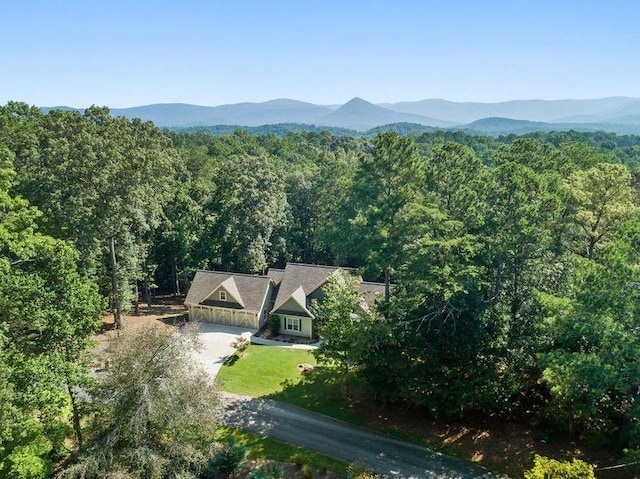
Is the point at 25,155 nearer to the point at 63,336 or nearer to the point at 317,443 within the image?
the point at 63,336

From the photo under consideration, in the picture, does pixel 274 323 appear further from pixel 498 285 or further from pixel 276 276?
pixel 498 285

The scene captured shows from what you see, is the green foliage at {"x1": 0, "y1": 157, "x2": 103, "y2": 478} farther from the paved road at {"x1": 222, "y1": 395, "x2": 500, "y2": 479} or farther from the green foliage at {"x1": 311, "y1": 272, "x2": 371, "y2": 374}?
the green foliage at {"x1": 311, "y1": 272, "x2": 371, "y2": 374}

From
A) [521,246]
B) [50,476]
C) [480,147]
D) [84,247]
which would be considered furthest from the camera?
[480,147]

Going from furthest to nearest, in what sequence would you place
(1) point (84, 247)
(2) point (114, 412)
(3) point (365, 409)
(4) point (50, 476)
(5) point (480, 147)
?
(5) point (480, 147) < (1) point (84, 247) < (3) point (365, 409) < (4) point (50, 476) < (2) point (114, 412)

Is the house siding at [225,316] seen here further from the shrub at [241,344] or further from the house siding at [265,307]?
the shrub at [241,344]

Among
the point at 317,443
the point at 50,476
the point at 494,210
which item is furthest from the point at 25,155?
the point at 494,210

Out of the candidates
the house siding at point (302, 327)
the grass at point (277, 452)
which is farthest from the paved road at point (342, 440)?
the house siding at point (302, 327)
